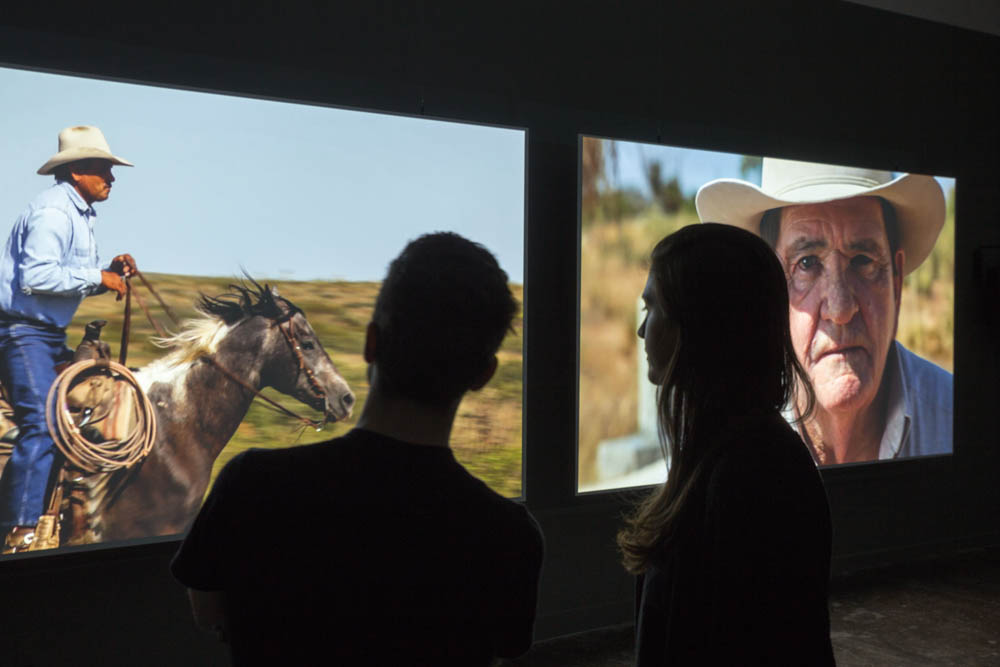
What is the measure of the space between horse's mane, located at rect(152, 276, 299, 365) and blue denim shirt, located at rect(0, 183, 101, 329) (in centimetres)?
29

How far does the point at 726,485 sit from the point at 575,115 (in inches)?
115

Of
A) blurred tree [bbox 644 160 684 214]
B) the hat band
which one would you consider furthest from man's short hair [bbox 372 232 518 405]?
the hat band

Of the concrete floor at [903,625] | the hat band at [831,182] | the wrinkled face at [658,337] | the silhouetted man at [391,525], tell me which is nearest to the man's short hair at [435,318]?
the silhouetted man at [391,525]

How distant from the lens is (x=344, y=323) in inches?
121

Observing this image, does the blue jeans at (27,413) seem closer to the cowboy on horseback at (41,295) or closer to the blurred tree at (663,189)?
the cowboy on horseback at (41,295)

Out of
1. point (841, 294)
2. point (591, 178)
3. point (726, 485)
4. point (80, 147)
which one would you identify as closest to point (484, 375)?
point (726, 485)

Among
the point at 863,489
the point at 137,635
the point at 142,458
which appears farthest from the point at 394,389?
the point at 863,489

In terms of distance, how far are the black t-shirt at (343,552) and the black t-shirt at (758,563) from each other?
1.12 ft

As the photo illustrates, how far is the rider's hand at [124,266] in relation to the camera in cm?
266

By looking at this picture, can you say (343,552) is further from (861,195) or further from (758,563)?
(861,195)

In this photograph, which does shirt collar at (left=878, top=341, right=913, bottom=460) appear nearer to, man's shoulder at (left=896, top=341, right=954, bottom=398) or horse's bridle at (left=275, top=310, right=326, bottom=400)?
man's shoulder at (left=896, top=341, right=954, bottom=398)

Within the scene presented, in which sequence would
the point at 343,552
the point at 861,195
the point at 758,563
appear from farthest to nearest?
the point at 861,195 → the point at 758,563 → the point at 343,552

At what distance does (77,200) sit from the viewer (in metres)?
2.59

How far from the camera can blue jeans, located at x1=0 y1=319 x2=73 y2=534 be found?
2.49 meters
